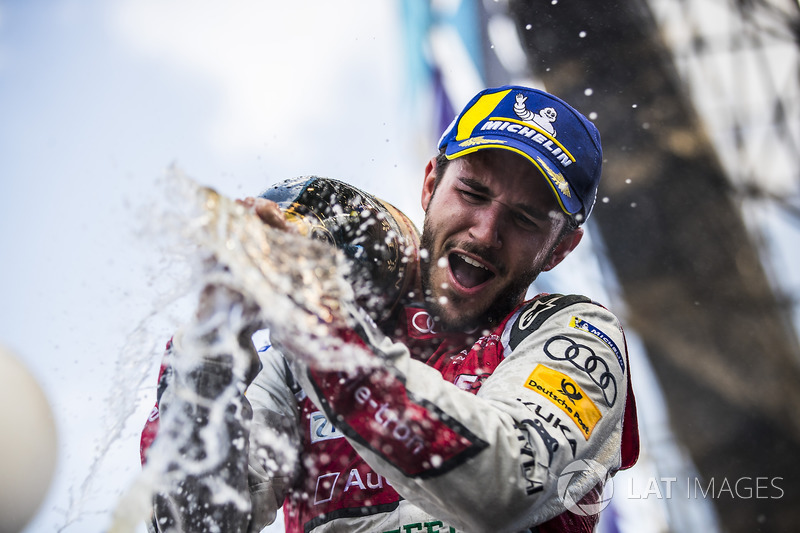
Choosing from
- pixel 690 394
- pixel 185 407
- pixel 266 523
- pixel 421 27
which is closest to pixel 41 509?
pixel 266 523

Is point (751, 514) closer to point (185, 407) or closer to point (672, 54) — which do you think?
point (672, 54)

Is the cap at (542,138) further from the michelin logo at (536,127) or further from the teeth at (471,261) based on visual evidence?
the teeth at (471,261)

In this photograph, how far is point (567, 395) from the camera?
4.64 ft

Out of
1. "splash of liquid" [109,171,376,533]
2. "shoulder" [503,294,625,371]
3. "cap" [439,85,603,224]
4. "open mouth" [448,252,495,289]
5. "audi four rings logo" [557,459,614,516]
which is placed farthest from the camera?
"open mouth" [448,252,495,289]

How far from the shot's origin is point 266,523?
1757mm

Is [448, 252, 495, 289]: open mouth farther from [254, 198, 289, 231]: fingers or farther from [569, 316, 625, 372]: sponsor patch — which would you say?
[254, 198, 289, 231]: fingers

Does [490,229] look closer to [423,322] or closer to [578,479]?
[423,322]

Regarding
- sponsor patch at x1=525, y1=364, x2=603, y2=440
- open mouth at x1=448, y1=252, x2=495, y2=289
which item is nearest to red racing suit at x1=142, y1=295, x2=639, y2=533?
sponsor patch at x1=525, y1=364, x2=603, y2=440

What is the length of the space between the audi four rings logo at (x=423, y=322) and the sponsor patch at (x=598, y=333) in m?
0.47

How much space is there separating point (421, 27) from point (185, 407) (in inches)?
195

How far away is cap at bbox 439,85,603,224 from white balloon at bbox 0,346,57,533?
2495 millimetres

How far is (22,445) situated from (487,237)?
8.40ft

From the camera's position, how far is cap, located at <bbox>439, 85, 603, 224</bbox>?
1897 millimetres

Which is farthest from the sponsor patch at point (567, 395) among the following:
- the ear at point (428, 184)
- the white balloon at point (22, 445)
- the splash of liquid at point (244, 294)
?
the white balloon at point (22, 445)
